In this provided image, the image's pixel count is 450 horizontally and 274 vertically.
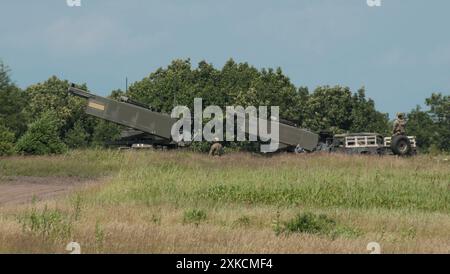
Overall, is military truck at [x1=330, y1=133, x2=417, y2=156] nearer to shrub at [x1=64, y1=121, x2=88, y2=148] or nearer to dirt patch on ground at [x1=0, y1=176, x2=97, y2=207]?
dirt patch on ground at [x1=0, y1=176, x2=97, y2=207]

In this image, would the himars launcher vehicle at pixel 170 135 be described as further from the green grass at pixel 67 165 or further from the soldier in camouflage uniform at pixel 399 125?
the green grass at pixel 67 165

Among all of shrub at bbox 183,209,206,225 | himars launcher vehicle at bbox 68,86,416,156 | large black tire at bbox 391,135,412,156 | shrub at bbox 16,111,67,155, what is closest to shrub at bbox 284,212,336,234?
shrub at bbox 183,209,206,225

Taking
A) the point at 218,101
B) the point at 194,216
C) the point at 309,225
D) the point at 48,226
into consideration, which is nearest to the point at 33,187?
the point at 194,216

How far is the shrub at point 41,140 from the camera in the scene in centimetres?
3053

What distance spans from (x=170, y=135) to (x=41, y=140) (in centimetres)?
568

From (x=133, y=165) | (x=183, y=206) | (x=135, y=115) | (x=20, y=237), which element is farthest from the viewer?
(x=135, y=115)

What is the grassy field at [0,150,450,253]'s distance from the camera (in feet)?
39.5

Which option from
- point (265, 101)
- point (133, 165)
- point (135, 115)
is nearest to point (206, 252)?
point (133, 165)

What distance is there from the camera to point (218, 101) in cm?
7338

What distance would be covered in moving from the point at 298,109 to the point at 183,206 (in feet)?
173

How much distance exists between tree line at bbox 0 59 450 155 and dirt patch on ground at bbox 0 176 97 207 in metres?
33.1
